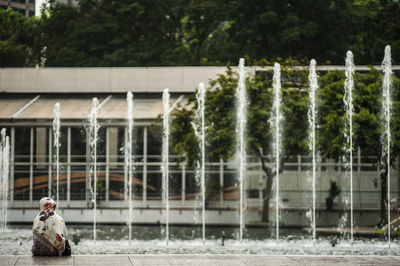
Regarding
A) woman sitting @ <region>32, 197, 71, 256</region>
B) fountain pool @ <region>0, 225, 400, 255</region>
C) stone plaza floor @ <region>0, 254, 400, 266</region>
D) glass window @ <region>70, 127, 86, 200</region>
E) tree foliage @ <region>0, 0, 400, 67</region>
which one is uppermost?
tree foliage @ <region>0, 0, 400, 67</region>

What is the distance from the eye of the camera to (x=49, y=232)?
12.4 metres

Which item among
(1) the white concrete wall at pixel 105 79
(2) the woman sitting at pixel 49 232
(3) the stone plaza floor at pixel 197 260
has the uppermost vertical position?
(1) the white concrete wall at pixel 105 79

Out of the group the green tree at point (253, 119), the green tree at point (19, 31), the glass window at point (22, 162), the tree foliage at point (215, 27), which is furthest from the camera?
the green tree at point (19, 31)

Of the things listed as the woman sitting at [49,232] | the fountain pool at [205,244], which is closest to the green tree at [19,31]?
the fountain pool at [205,244]

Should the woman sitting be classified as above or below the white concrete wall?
below

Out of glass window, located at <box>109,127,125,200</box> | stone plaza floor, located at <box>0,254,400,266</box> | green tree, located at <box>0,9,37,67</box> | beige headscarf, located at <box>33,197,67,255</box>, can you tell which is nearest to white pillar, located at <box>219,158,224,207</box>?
glass window, located at <box>109,127,125,200</box>

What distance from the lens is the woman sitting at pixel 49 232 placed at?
40.5 ft

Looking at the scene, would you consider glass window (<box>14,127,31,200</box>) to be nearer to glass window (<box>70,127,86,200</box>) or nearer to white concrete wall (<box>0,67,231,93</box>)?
glass window (<box>70,127,86,200</box>)

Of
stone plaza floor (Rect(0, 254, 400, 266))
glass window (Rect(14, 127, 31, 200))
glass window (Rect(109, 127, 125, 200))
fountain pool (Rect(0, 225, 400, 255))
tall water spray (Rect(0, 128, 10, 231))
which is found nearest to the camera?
stone plaza floor (Rect(0, 254, 400, 266))

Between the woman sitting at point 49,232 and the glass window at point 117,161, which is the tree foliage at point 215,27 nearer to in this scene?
the glass window at point 117,161

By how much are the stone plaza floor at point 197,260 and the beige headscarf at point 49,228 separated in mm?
235

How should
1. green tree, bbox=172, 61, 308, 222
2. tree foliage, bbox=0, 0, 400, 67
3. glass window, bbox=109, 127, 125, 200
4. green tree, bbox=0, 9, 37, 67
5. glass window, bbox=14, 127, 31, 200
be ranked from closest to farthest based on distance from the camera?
green tree, bbox=172, 61, 308, 222, glass window, bbox=109, 127, 125, 200, glass window, bbox=14, 127, 31, 200, tree foliage, bbox=0, 0, 400, 67, green tree, bbox=0, 9, 37, 67

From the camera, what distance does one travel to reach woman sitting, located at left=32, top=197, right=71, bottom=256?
1235 centimetres

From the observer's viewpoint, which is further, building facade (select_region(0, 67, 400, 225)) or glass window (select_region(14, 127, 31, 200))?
glass window (select_region(14, 127, 31, 200))
